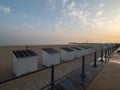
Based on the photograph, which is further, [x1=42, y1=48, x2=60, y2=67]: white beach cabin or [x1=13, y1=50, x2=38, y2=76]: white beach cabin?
[x1=42, y1=48, x2=60, y2=67]: white beach cabin

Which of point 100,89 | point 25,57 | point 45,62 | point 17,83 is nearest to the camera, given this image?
point 100,89

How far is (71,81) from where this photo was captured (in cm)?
507

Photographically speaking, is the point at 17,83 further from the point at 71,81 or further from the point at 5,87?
the point at 71,81

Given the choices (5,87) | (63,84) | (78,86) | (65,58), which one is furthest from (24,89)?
(65,58)

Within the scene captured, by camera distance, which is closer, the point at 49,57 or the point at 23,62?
the point at 23,62

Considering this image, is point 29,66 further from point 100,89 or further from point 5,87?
point 100,89

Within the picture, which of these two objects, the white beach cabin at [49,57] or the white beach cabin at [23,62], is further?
the white beach cabin at [49,57]

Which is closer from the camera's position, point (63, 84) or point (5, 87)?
point (63, 84)

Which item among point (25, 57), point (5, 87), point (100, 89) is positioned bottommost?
point (5, 87)

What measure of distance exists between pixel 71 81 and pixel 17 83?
2.66 metres

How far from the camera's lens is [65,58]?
15227mm

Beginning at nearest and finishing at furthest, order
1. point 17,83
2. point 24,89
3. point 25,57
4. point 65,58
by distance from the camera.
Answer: point 24,89, point 17,83, point 25,57, point 65,58

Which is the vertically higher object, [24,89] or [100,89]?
[100,89]

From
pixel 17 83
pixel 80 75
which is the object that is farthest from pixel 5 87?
pixel 80 75
